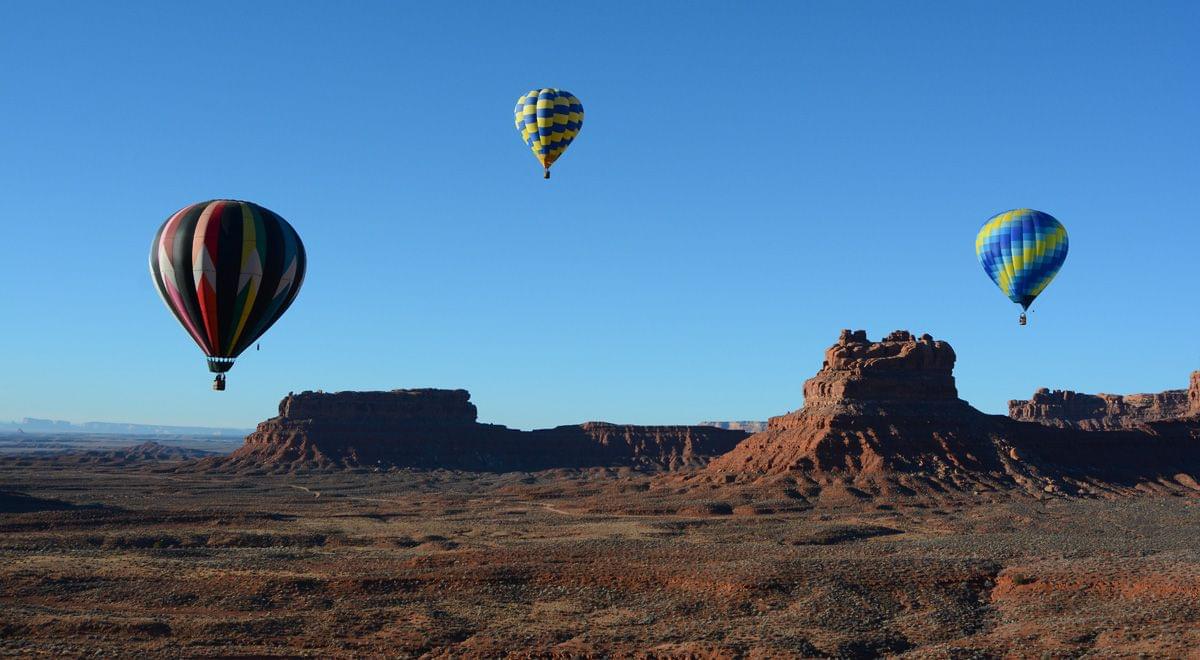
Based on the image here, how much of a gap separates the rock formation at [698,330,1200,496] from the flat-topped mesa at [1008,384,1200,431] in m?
55.5

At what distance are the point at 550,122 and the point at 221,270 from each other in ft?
103

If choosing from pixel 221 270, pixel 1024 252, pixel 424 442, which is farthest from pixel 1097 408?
pixel 221 270

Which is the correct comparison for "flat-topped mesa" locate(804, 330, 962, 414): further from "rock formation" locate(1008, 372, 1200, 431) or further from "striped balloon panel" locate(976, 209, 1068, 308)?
"rock formation" locate(1008, 372, 1200, 431)

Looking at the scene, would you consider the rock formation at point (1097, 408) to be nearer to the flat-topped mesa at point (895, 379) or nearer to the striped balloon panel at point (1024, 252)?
the flat-topped mesa at point (895, 379)

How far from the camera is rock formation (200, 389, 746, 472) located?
598ft

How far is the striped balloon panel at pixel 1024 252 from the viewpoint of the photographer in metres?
80.9

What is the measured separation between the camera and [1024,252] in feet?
265

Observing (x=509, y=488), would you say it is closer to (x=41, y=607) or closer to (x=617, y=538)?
(x=617, y=538)

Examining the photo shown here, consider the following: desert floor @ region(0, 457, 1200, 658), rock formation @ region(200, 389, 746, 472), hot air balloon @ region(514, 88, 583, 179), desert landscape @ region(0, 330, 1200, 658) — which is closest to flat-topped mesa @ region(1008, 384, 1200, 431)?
desert landscape @ region(0, 330, 1200, 658)

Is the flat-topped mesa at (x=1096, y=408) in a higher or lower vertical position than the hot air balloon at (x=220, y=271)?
higher

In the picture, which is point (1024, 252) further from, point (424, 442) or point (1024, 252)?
point (424, 442)

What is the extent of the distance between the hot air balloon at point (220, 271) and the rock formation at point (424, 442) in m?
129

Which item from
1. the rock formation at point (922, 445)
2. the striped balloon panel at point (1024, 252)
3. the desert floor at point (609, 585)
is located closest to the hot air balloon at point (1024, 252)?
the striped balloon panel at point (1024, 252)

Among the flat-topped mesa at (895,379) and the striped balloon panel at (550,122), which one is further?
the flat-topped mesa at (895,379)
